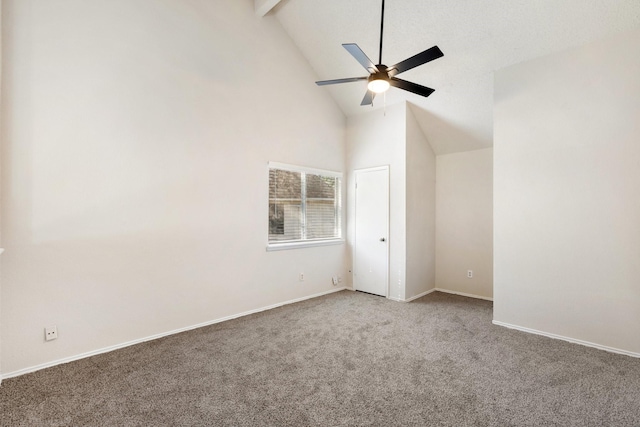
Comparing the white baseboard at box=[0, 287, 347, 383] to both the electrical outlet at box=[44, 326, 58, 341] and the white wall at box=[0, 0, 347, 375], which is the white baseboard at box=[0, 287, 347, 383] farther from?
the electrical outlet at box=[44, 326, 58, 341]

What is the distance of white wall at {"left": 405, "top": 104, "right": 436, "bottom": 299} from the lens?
15.6 feet

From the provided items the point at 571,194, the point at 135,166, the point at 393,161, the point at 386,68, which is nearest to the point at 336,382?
the point at 386,68

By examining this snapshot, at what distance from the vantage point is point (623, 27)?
294 centimetres

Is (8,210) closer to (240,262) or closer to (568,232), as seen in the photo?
(240,262)

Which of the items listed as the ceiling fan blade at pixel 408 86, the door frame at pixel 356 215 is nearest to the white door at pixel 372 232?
the door frame at pixel 356 215

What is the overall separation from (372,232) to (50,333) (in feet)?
13.2

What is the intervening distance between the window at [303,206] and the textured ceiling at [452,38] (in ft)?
4.68

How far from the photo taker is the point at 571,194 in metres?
3.23

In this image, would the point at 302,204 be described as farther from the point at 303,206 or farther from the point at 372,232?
the point at 372,232

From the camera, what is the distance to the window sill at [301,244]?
4354 mm

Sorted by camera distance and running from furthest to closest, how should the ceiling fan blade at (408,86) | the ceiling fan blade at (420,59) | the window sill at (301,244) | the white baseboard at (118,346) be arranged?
the window sill at (301,244), the ceiling fan blade at (408,86), the white baseboard at (118,346), the ceiling fan blade at (420,59)

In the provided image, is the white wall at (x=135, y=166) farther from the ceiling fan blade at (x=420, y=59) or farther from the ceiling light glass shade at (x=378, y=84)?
the ceiling fan blade at (x=420, y=59)

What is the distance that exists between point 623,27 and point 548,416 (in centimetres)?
350

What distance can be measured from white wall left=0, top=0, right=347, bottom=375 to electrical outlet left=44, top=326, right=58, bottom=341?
0.05 metres
